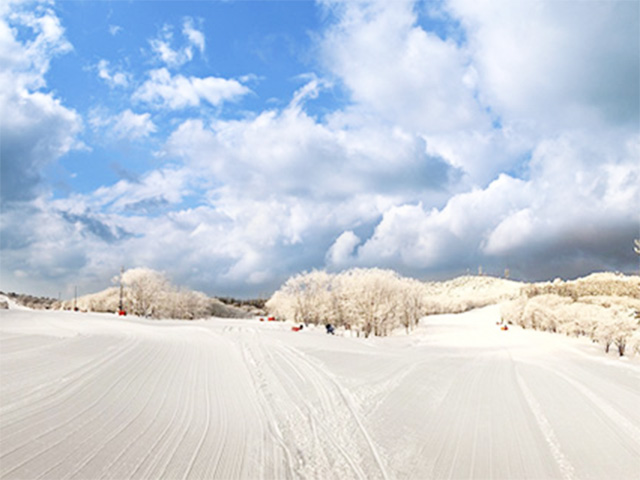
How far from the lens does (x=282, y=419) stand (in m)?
11.0

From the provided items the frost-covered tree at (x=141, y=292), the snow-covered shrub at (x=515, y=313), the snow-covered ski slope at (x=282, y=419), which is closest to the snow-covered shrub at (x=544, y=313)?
the snow-covered shrub at (x=515, y=313)

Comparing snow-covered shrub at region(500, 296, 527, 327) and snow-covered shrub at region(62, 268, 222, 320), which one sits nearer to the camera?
snow-covered shrub at region(500, 296, 527, 327)

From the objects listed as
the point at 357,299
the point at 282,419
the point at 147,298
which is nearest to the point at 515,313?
the point at 357,299

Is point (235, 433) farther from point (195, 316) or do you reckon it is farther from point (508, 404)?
point (195, 316)

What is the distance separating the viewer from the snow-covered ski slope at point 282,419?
8.31 metres

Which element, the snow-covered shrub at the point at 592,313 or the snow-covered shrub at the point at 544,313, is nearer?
the snow-covered shrub at the point at 592,313

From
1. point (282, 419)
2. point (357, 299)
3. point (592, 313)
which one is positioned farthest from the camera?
point (357, 299)

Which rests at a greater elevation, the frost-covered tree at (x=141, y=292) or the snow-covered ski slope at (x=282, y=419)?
the frost-covered tree at (x=141, y=292)

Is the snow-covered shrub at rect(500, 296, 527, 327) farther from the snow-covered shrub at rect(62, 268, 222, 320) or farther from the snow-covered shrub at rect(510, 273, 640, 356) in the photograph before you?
the snow-covered shrub at rect(62, 268, 222, 320)

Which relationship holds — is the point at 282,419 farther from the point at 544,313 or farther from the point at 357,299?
the point at 544,313

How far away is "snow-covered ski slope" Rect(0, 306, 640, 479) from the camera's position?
8.31 m

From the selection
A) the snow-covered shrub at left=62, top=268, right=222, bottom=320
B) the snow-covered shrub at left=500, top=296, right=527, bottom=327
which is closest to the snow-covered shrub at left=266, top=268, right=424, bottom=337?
the snow-covered shrub at left=500, top=296, right=527, bottom=327

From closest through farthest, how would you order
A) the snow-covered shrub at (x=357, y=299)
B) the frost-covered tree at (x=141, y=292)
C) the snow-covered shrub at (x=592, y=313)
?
the snow-covered shrub at (x=592, y=313) < the snow-covered shrub at (x=357, y=299) < the frost-covered tree at (x=141, y=292)

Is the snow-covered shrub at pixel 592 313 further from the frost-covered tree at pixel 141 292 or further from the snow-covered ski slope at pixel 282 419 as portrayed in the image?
the frost-covered tree at pixel 141 292
